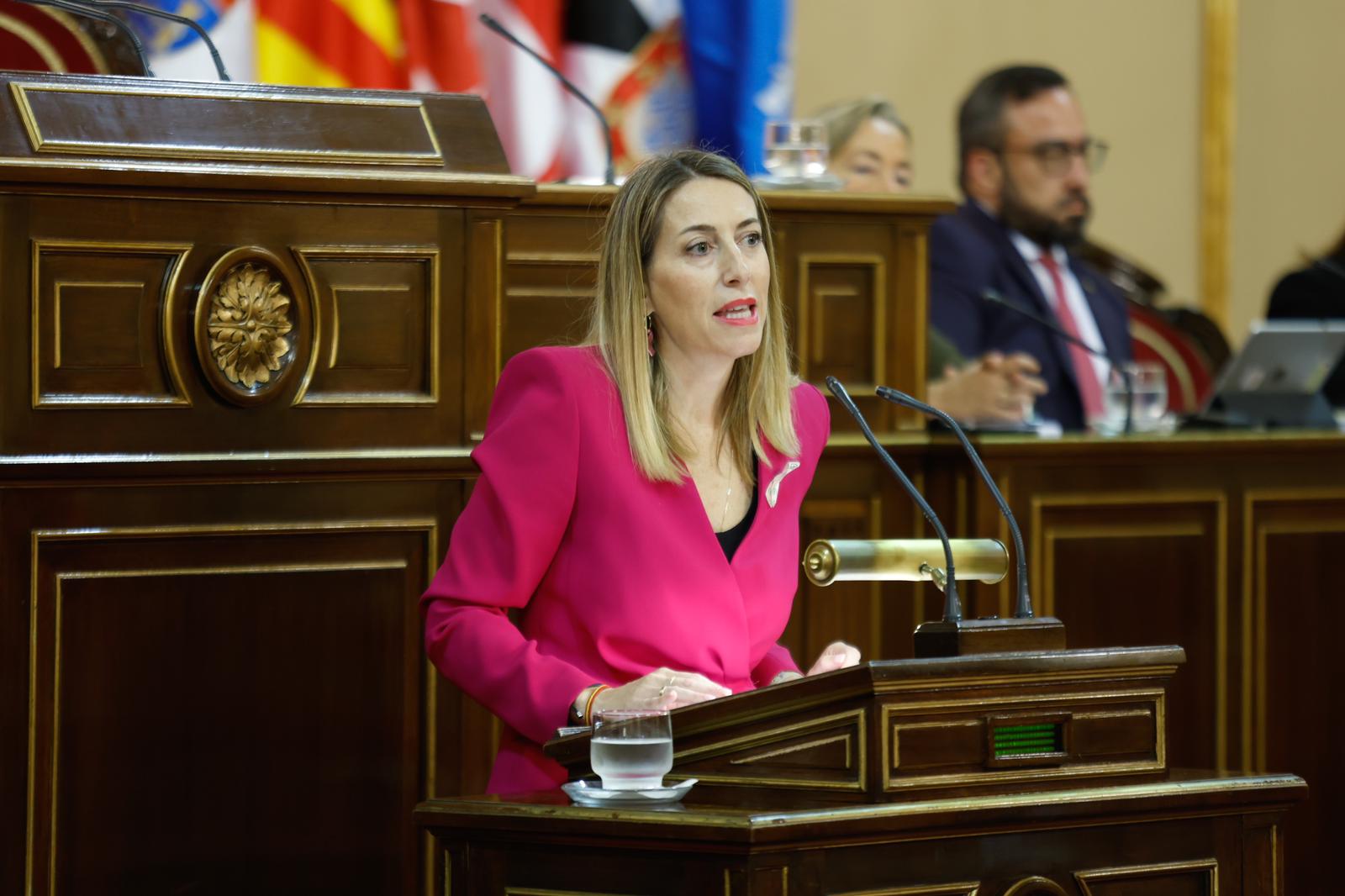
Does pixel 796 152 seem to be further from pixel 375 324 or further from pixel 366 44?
pixel 366 44

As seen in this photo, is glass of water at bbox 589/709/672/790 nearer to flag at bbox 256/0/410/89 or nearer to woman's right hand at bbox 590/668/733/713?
woman's right hand at bbox 590/668/733/713

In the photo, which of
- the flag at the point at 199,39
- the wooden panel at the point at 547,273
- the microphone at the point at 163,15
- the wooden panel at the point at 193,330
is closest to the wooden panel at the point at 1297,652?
the wooden panel at the point at 547,273

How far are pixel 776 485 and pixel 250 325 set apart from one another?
957 mm

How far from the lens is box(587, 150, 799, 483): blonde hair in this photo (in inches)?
97.1

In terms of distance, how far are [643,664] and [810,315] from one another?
1.49 metres

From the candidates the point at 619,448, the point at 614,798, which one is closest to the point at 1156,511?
the point at 619,448

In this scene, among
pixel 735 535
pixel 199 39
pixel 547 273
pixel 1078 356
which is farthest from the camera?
pixel 1078 356

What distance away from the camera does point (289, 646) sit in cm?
310

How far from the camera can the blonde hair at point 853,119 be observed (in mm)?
4988

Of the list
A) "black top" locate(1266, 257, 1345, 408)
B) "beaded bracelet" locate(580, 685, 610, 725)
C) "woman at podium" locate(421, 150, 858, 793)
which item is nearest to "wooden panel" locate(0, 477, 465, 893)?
"woman at podium" locate(421, 150, 858, 793)

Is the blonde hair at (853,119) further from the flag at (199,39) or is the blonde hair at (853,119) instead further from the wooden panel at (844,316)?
the flag at (199,39)

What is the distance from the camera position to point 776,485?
8.39 feet

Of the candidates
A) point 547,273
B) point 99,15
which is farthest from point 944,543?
point 99,15

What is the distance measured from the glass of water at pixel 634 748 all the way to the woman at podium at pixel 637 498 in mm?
264
